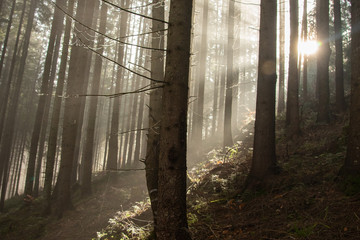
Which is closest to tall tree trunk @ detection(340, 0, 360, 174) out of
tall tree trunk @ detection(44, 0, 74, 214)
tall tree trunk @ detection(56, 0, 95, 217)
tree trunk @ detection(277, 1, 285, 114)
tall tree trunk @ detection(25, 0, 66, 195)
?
tall tree trunk @ detection(56, 0, 95, 217)

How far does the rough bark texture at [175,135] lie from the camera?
10.5 feet

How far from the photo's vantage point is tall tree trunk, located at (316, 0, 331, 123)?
10.6 metres

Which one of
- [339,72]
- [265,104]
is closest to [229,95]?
[339,72]

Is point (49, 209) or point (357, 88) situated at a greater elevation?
point (357, 88)

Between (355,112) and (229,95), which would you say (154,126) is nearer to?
(355,112)

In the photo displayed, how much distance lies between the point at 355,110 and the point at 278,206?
2280 millimetres

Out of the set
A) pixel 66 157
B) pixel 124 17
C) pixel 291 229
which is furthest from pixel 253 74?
pixel 291 229

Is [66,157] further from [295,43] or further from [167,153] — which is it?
[295,43]

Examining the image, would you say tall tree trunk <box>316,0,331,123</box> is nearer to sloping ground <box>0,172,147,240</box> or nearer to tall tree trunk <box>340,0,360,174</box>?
tall tree trunk <box>340,0,360,174</box>

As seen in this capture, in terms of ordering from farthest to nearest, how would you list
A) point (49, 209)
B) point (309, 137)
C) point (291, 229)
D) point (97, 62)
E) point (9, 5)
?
point (9, 5) < point (97, 62) < point (49, 209) < point (309, 137) < point (291, 229)

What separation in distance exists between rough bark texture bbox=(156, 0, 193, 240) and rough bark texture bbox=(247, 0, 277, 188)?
3.13 metres

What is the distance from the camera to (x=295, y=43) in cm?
1123

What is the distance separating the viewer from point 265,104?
6109 mm

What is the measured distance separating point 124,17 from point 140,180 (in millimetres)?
10689
